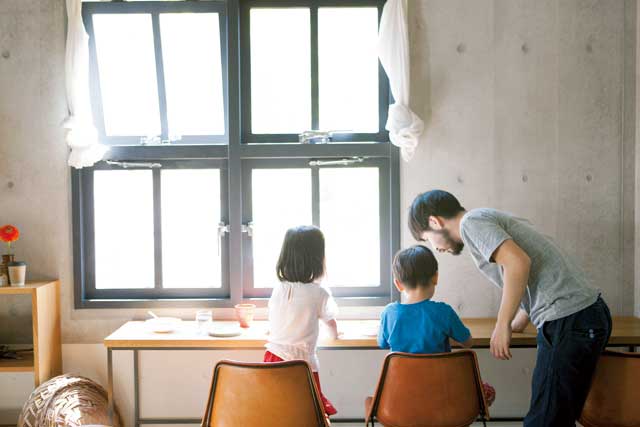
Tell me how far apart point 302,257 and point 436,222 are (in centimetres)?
58

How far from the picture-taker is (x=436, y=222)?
2.21m

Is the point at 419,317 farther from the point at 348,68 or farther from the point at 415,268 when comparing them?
the point at 348,68

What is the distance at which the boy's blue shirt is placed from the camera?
222cm

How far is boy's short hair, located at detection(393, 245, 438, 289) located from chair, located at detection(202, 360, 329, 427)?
600 mm

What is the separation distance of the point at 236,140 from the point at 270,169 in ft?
0.85

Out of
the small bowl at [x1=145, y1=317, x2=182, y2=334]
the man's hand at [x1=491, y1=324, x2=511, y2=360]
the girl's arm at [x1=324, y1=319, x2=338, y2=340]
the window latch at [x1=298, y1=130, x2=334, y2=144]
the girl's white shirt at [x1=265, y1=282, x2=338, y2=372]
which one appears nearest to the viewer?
the man's hand at [x1=491, y1=324, x2=511, y2=360]

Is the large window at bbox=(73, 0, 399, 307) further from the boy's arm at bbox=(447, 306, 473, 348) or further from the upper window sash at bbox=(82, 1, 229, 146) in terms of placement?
the boy's arm at bbox=(447, 306, 473, 348)

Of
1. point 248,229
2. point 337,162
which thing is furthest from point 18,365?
point 337,162

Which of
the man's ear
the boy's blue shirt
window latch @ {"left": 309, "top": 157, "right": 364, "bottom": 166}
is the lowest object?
the boy's blue shirt

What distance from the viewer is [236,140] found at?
3.11 metres

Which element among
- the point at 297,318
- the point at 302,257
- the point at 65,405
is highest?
the point at 302,257

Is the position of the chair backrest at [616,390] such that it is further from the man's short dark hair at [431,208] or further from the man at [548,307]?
the man's short dark hair at [431,208]

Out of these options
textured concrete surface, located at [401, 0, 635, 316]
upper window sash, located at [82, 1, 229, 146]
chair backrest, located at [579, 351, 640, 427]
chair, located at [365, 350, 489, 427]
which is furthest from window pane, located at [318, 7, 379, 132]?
chair backrest, located at [579, 351, 640, 427]

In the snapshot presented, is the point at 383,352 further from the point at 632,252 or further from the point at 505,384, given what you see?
the point at 632,252
